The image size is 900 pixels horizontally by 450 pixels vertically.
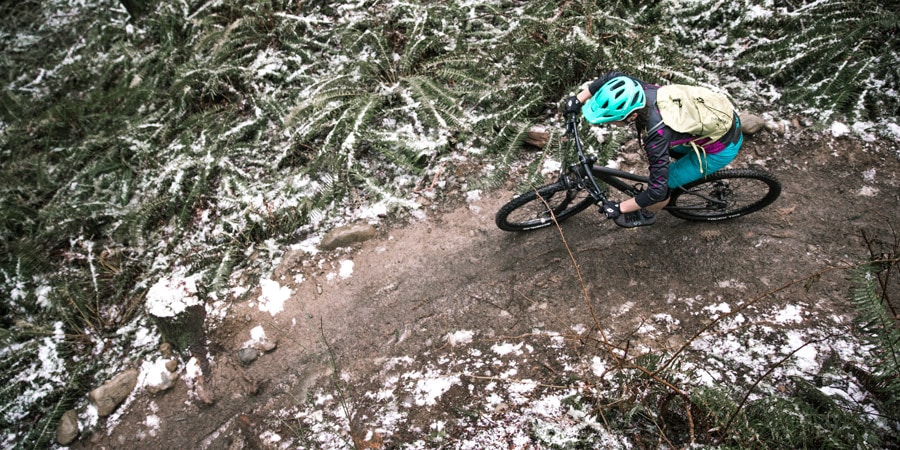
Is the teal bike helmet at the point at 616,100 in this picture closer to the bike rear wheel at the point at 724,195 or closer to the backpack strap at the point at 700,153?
the backpack strap at the point at 700,153

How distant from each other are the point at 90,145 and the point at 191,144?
1.88 m

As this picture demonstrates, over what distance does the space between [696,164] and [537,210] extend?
1.50 metres

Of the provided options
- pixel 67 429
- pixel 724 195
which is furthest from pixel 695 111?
pixel 67 429

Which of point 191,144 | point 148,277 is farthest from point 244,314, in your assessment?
point 191,144

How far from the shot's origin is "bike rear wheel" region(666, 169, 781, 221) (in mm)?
3537

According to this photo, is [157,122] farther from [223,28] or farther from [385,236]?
[385,236]

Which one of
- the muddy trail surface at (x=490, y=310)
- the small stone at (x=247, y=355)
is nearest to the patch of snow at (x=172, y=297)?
the muddy trail surface at (x=490, y=310)

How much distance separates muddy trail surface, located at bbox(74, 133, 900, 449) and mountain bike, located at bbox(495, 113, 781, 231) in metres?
0.19

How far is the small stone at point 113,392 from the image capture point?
3.98m

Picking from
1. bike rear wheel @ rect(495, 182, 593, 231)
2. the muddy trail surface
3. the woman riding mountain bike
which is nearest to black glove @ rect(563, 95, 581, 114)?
the woman riding mountain bike

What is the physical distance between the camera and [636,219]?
365cm

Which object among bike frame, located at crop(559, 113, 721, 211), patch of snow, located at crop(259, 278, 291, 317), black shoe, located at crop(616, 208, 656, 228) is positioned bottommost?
patch of snow, located at crop(259, 278, 291, 317)

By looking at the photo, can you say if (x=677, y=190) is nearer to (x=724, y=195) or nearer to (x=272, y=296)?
(x=724, y=195)

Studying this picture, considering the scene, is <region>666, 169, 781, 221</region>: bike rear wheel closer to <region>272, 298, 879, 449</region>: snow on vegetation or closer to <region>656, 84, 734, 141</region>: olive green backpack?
<region>656, 84, 734, 141</region>: olive green backpack
